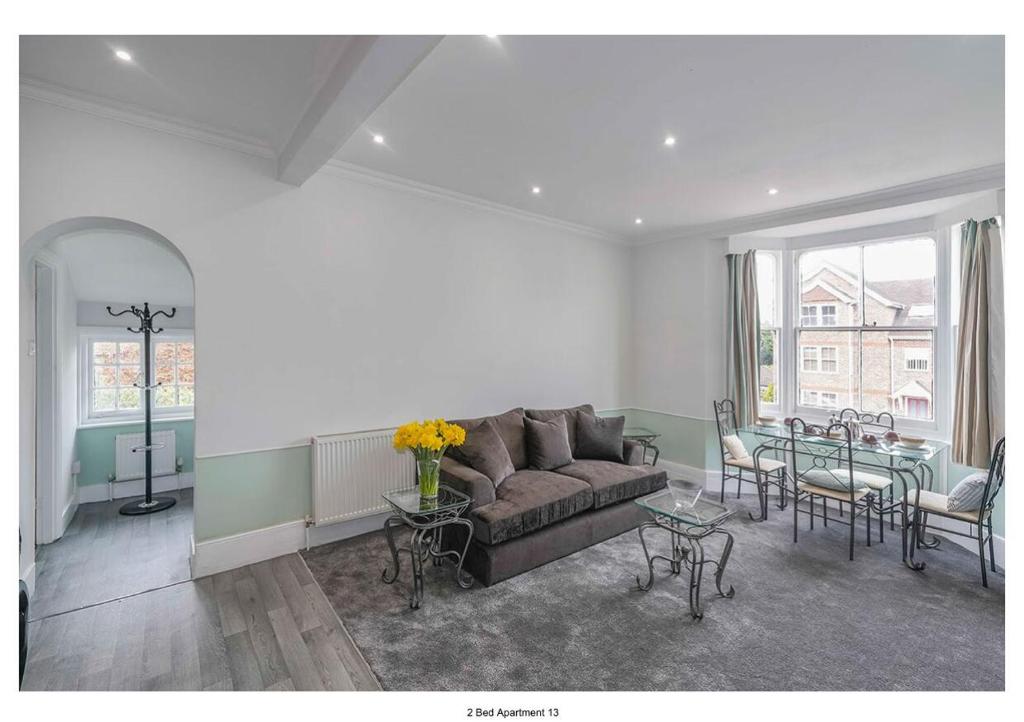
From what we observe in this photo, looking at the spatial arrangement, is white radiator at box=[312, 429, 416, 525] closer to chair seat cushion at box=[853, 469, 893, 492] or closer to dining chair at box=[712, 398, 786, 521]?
dining chair at box=[712, 398, 786, 521]

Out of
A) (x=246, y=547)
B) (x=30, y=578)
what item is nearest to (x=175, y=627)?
(x=246, y=547)

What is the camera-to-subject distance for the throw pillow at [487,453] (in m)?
3.35

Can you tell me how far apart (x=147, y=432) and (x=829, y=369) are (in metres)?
6.87

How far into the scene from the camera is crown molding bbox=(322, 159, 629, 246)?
3389 millimetres

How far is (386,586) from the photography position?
9.07 feet

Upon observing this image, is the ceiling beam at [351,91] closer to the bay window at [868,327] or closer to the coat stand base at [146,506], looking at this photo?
the coat stand base at [146,506]

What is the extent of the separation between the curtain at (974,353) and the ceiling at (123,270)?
21.4ft

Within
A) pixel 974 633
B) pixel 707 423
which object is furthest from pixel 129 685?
pixel 707 423

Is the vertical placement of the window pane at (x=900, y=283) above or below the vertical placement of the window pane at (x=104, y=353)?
above

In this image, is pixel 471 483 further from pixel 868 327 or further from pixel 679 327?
pixel 868 327

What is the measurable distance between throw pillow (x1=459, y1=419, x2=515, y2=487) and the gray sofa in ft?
0.20

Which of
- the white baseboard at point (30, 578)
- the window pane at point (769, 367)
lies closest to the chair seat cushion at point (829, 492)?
the window pane at point (769, 367)

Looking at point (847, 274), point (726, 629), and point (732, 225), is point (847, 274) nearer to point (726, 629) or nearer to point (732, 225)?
point (732, 225)
